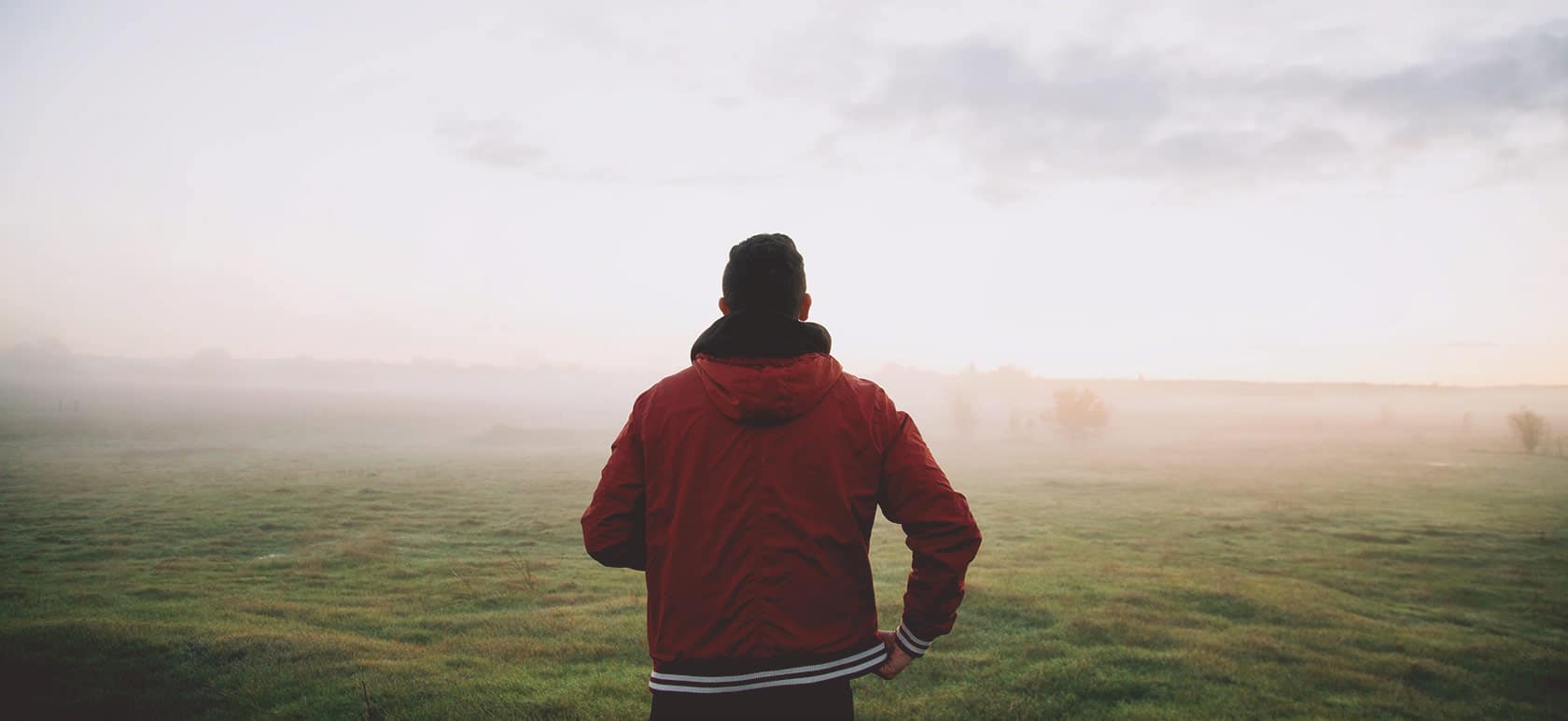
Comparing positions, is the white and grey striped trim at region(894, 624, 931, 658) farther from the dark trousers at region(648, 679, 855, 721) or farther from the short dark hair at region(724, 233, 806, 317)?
the short dark hair at region(724, 233, 806, 317)

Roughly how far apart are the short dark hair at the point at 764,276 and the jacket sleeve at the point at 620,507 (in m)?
0.74

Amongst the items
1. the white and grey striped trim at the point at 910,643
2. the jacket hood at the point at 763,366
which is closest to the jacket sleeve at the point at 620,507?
the jacket hood at the point at 763,366

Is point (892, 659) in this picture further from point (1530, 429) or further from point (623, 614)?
point (1530, 429)

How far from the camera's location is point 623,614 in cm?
1160

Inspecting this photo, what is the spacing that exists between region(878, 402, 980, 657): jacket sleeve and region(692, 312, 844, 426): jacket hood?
1.48 feet

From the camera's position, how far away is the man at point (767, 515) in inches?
111

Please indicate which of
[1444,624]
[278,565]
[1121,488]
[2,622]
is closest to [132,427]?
[278,565]

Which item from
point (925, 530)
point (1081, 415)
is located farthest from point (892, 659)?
point (1081, 415)

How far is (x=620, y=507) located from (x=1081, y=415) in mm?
108430

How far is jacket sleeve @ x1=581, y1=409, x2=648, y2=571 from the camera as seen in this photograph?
3004 millimetres

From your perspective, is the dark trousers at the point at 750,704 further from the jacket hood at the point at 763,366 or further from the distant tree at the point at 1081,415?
the distant tree at the point at 1081,415

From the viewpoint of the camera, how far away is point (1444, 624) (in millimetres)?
12516

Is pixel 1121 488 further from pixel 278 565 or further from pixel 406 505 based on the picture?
pixel 278 565

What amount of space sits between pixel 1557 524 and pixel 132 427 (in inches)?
5545
